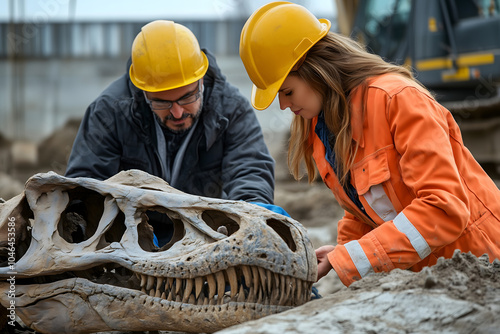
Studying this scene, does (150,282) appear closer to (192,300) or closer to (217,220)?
(192,300)

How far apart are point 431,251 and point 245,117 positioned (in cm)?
207

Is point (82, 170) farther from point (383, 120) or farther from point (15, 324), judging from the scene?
point (383, 120)

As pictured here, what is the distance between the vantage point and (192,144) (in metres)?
4.65

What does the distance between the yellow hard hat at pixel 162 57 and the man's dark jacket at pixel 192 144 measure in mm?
259

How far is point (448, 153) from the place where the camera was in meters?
3.05

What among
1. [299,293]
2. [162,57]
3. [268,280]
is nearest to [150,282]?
[268,280]

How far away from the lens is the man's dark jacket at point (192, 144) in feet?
14.9

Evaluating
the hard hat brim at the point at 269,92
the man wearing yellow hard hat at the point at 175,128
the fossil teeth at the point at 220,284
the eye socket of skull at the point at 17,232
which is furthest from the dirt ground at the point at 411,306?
the man wearing yellow hard hat at the point at 175,128

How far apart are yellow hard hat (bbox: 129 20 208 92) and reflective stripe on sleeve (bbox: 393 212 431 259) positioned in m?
1.88

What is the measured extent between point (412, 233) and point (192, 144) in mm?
2038

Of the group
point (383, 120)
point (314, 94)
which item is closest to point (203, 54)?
point (314, 94)

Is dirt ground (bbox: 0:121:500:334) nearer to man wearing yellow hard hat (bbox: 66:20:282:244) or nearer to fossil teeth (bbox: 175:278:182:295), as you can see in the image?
fossil teeth (bbox: 175:278:182:295)

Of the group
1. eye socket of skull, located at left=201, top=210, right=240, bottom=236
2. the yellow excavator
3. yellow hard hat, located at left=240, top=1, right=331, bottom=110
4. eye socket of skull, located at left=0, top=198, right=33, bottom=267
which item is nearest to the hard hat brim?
yellow hard hat, located at left=240, top=1, right=331, bottom=110

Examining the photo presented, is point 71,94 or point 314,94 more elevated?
point 314,94
